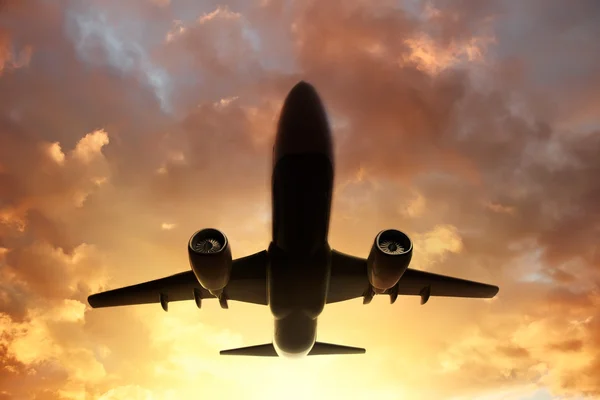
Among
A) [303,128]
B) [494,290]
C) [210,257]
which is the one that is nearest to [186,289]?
[210,257]

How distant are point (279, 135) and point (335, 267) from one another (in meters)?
7.42

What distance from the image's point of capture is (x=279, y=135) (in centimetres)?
1438

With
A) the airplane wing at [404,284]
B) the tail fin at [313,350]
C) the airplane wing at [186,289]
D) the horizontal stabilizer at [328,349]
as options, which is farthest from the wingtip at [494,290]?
the airplane wing at [186,289]

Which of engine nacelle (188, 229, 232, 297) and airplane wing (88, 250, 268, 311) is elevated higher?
airplane wing (88, 250, 268, 311)

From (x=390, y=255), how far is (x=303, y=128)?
515 centimetres

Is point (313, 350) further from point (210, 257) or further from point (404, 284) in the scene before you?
point (210, 257)

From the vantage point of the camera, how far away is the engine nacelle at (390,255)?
15.0 m

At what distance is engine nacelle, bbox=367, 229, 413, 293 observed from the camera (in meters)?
15.0

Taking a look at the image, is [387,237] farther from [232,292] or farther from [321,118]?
[232,292]

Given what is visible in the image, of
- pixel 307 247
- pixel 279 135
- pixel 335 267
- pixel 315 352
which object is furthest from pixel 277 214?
pixel 315 352

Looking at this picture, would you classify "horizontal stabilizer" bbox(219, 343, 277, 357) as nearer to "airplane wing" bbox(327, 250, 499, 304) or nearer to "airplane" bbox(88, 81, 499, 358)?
"airplane" bbox(88, 81, 499, 358)

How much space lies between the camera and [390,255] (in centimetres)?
1501

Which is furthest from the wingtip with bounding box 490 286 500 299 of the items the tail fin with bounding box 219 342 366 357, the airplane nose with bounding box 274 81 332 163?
the airplane nose with bounding box 274 81 332 163

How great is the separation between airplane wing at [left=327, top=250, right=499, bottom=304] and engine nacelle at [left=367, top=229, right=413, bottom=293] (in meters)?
3.48
